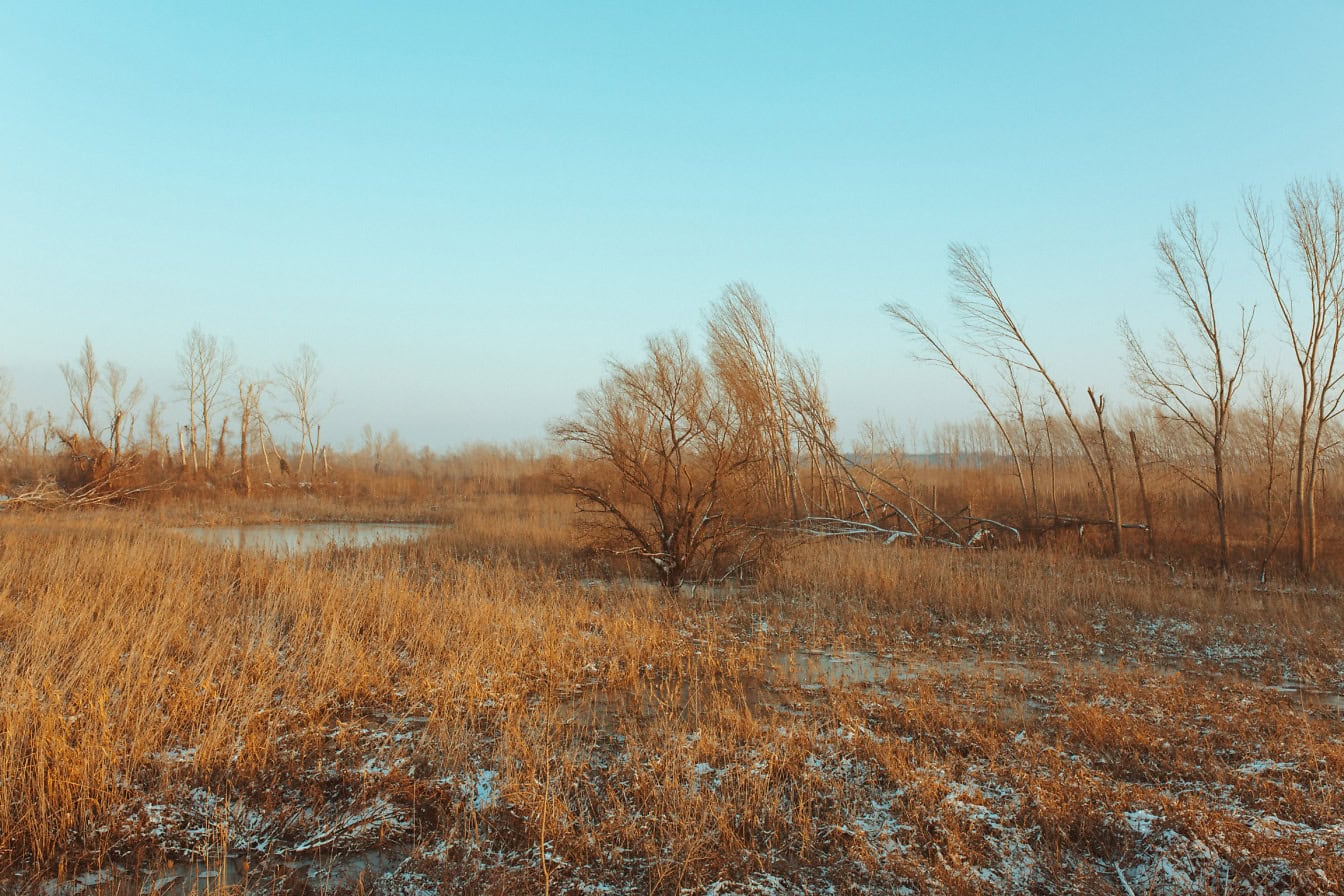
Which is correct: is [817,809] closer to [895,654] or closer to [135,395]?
[895,654]

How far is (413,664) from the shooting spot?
6.51 m

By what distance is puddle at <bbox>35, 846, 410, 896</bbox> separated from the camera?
3.24 metres

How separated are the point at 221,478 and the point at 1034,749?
36930 millimetres

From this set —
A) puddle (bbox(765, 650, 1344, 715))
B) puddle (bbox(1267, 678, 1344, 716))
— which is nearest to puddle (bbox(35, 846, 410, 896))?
puddle (bbox(765, 650, 1344, 715))

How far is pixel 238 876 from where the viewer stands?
11.3 feet

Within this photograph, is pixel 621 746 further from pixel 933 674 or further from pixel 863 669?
pixel 933 674

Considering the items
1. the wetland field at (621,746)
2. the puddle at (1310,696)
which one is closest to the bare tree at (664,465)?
the wetland field at (621,746)

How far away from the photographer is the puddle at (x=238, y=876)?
324cm

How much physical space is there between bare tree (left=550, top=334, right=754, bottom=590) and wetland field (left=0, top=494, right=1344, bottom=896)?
8.91 ft

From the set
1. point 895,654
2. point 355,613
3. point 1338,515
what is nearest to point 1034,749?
point 895,654

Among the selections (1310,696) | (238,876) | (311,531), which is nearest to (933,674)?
(1310,696)

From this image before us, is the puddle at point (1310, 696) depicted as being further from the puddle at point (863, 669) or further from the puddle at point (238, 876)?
the puddle at point (238, 876)

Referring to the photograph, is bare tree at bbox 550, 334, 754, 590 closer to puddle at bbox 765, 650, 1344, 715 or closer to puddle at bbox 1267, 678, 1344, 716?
puddle at bbox 765, 650, 1344, 715

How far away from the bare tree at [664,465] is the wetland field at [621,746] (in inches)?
107
